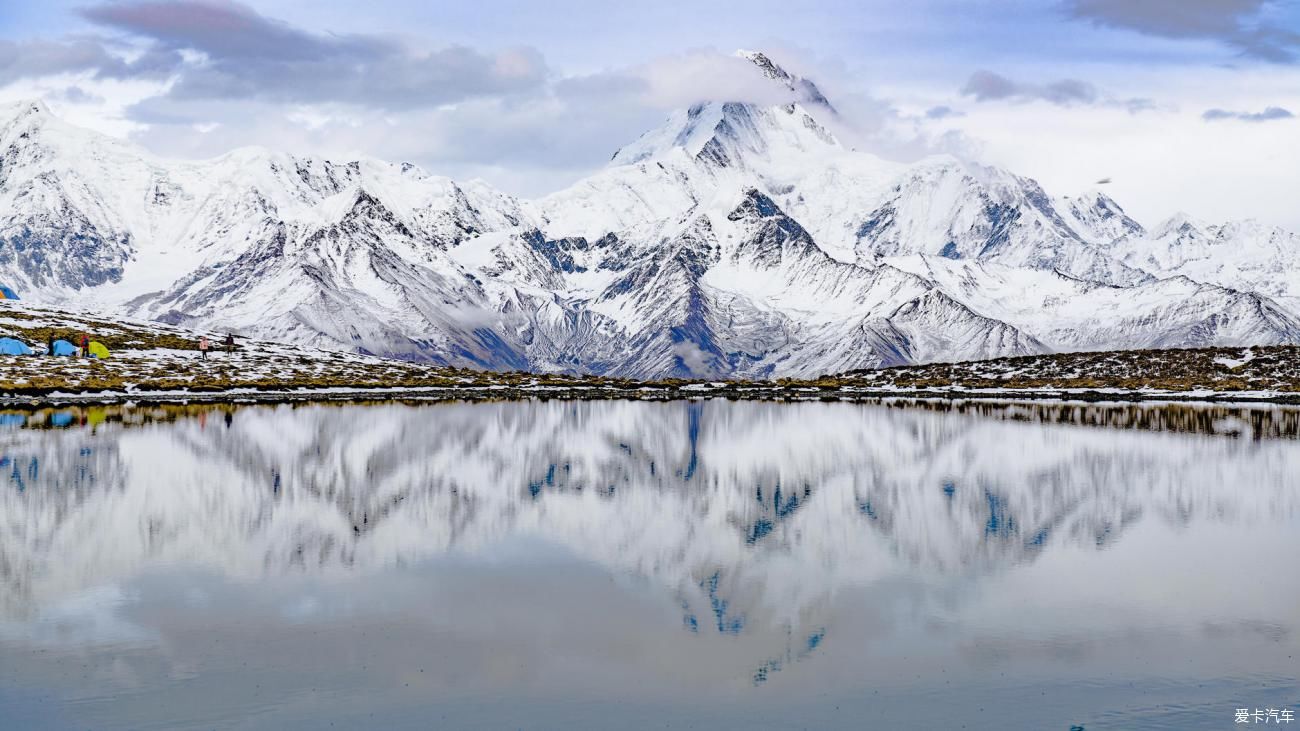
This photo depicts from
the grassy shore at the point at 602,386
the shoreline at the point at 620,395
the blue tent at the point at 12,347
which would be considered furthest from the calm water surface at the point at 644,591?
the blue tent at the point at 12,347

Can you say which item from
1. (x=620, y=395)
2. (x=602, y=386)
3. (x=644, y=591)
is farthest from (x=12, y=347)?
(x=644, y=591)

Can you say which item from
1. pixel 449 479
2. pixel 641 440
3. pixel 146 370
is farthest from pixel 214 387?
pixel 449 479

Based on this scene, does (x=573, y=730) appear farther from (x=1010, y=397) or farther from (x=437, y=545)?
(x=1010, y=397)

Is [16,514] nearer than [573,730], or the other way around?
[573,730]

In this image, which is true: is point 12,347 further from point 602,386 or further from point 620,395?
point 602,386

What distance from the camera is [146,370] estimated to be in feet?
552

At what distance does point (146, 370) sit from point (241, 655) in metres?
152

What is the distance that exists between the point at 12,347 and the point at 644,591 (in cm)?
16182

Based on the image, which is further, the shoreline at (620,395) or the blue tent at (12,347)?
the blue tent at (12,347)

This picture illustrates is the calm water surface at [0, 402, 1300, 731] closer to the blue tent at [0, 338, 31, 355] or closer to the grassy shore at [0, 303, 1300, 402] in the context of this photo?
the grassy shore at [0, 303, 1300, 402]

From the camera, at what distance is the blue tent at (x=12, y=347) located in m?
171

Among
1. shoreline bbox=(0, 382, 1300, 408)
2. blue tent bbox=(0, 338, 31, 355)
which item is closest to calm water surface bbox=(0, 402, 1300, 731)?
shoreline bbox=(0, 382, 1300, 408)

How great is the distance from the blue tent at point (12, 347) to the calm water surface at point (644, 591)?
11661 cm

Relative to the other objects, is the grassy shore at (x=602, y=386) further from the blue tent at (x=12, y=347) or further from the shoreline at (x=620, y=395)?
the blue tent at (x=12, y=347)
